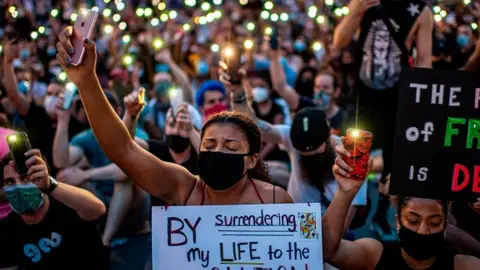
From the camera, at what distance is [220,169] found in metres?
2.89

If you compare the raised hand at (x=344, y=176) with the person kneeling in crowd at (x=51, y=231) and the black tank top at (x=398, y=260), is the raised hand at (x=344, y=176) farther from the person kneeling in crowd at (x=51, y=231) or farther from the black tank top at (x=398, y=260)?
the person kneeling in crowd at (x=51, y=231)

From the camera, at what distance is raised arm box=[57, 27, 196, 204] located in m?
2.55

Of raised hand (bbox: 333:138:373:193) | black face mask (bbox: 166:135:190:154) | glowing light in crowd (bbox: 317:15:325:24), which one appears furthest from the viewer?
glowing light in crowd (bbox: 317:15:325:24)

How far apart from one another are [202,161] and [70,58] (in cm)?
69

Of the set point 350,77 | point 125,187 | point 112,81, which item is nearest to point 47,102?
point 125,187

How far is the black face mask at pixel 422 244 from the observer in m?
3.01

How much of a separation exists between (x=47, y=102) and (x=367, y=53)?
311 cm

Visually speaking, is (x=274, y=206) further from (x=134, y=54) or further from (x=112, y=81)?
(x=134, y=54)

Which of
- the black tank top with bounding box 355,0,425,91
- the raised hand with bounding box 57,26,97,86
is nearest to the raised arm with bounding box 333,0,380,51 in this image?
the black tank top with bounding box 355,0,425,91

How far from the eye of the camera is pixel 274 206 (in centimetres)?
286

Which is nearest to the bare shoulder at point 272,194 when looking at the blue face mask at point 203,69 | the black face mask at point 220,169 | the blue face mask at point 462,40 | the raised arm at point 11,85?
the black face mask at point 220,169

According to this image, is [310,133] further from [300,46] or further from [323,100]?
[300,46]

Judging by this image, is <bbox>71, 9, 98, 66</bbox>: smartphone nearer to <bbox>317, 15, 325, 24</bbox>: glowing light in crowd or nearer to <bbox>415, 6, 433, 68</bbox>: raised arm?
<bbox>415, 6, 433, 68</bbox>: raised arm

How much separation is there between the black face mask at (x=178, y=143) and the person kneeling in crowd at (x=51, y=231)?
1.27 meters
